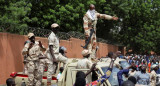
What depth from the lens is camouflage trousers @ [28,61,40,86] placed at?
264 inches

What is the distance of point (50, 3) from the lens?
750 inches

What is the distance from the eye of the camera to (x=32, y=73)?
6.77 m

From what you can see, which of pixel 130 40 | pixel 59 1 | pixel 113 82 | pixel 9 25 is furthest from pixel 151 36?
pixel 113 82

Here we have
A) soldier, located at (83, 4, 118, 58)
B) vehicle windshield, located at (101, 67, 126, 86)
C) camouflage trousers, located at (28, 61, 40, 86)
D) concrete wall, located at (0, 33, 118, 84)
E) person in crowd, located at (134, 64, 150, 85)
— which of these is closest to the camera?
vehicle windshield, located at (101, 67, 126, 86)

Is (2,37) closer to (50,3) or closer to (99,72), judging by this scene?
(99,72)

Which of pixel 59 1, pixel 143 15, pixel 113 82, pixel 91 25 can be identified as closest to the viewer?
pixel 113 82

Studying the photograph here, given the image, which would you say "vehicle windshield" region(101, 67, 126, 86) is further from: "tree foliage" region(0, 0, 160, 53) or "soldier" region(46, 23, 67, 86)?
"tree foliage" region(0, 0, 160, 53)

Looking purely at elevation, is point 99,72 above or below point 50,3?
below

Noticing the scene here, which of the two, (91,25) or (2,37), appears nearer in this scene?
(91,25)

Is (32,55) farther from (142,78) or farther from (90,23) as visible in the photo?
(142,78)

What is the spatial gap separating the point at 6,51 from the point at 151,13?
85.0 feet

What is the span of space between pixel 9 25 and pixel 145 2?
2445cm

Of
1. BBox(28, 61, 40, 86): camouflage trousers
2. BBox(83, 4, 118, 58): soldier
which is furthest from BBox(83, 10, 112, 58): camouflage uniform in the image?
BBox(28, 61, 40, 86): camouflage trousers

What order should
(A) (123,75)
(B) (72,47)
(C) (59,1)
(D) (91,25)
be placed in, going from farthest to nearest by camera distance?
(C) (59,1), (B) (72,47), (D) (91,25), (A) (123,75)
